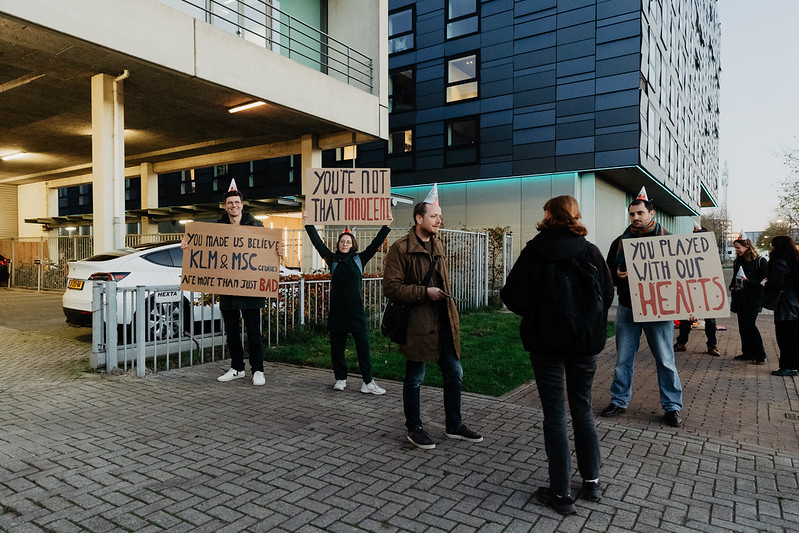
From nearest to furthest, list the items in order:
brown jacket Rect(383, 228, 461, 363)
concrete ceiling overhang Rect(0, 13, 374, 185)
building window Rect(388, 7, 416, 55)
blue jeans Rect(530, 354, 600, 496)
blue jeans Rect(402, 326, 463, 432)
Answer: blue jeans Rect(530, 354, 600, 496) < brown jacket Rect(383, 228, 461, 363) < blue jeans Rect(402, 326, 463, 432) < concrete ceiling overhang Rect(0, 13, 374, 185) < building window Rect(388, 7, 416, 55)

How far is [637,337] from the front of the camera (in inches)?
199

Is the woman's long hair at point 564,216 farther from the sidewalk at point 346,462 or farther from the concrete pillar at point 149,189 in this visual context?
the concrete pillar at point 149,189

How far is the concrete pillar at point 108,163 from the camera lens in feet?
35.7

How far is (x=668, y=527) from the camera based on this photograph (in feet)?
9.67

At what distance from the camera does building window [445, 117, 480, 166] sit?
23797mm

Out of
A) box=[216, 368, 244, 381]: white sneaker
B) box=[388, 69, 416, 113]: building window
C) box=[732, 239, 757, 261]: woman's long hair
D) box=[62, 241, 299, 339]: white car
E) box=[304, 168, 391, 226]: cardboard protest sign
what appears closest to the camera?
box=[216, 368, 244, 381]: white sneaker

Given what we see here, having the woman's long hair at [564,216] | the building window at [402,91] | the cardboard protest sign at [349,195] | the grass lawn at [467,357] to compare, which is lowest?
the grass lawn at [467,357]

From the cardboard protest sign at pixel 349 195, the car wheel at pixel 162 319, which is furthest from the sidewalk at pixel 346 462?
the cardboard protest sign at pixel 349 195

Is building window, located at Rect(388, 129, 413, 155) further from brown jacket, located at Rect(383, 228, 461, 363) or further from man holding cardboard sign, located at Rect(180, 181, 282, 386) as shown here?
brown jacket, located at Rect(383, 228, 461, 363)

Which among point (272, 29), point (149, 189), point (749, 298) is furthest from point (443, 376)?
point (149, 189)

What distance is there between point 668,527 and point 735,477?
3.45ft

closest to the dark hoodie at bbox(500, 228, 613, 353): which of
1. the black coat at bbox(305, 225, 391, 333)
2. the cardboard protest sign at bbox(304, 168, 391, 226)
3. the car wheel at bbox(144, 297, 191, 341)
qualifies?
the black coat at bbox(305, 225, 391, 333)

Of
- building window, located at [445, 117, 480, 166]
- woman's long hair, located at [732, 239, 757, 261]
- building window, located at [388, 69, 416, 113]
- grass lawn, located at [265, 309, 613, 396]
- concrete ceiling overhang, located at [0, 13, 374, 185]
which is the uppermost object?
building window, located at [388, 69, 416, 113]

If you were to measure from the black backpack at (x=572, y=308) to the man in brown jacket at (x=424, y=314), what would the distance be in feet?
3.44
